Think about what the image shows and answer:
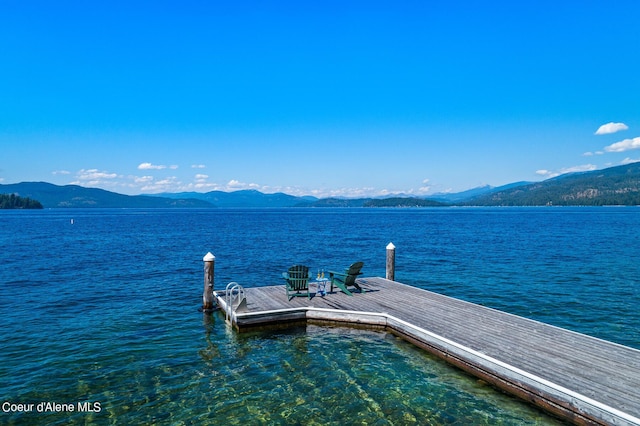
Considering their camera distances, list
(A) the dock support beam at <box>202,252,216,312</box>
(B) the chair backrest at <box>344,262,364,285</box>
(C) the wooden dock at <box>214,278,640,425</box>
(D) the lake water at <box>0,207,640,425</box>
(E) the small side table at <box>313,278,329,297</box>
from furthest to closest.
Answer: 1. (E) the small side table at <box>313,278,329,297</box>
2. (B) the chair backrest at <box>344,262,364,285</box>
3. (A) the dock support beam at <box>202,252,216,312</box>
4. (D) the lake water at <box>0,207,640,425</box>
5. (C) the wooden dock at <box>214,278,640,425</box>

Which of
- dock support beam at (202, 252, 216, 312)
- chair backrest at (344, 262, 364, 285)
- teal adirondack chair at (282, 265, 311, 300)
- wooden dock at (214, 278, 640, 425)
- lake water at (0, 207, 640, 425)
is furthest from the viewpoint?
chair backrest at (344, 262, 364, 285)

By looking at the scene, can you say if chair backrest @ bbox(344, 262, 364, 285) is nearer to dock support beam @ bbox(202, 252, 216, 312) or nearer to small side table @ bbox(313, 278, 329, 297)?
small side table @ bbox(313, 278, 329, 297)

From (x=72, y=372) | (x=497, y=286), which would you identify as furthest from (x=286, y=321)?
(x=497, y=286)

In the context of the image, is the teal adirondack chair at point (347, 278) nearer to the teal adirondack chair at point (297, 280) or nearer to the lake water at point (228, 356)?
the teal adirondack chair at point (297, 280)

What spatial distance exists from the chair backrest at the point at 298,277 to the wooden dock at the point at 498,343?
575 mm

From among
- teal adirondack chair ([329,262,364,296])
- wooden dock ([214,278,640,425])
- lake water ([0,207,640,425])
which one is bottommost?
lake water ([0,207,640,425])

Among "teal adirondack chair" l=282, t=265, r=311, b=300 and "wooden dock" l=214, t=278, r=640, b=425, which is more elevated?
"teal adirondack chair" l=282, t=265, r=311, b=300

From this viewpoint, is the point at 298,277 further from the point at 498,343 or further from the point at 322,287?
the point at 498,343

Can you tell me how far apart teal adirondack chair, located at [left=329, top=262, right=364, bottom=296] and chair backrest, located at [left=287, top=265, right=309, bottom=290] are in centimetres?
150

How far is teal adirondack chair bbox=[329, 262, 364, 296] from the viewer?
1598 cm

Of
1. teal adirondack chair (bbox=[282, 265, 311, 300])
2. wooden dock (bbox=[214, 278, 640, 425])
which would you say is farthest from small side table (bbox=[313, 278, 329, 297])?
teal adirondack chair (bbox=[282, 265, 311, 300])

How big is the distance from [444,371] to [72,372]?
9.91 m

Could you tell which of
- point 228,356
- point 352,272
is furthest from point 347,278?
point 228,356

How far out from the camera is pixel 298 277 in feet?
51.3
